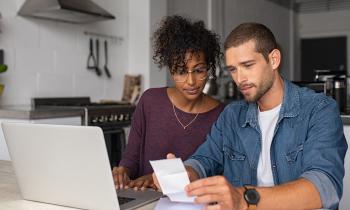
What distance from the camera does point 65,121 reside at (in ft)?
9.48

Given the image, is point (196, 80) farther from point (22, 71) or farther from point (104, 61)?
point (104, 61)

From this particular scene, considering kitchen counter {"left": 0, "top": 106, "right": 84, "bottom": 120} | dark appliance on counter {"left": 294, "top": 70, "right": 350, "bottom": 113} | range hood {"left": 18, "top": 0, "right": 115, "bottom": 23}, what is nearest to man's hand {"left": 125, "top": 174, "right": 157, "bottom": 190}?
kitchen counter {"left": 0, "top": 106, "right": 84, "bottom": 120}

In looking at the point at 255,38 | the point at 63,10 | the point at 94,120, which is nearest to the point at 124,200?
the point at 255,38

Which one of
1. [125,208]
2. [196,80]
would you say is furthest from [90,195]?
[196,80]

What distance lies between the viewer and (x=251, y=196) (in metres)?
1.03

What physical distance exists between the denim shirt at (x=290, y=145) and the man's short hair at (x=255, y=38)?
151mm

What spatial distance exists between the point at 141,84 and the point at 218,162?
2660mm

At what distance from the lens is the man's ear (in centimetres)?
137

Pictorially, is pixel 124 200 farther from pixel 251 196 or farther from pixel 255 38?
pixel 255 38

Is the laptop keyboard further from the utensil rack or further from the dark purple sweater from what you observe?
the utensil rack

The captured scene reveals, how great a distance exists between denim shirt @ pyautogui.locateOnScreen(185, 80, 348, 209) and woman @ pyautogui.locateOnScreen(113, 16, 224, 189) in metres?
0.20

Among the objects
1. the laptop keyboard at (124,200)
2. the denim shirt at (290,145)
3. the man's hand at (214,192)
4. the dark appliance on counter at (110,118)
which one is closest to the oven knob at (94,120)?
the dark appliance on counter at (110,118)

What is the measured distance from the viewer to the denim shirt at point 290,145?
1.16m

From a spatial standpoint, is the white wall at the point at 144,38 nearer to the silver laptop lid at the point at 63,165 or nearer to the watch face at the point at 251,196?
the silver laptop lid at the point at 63,165
